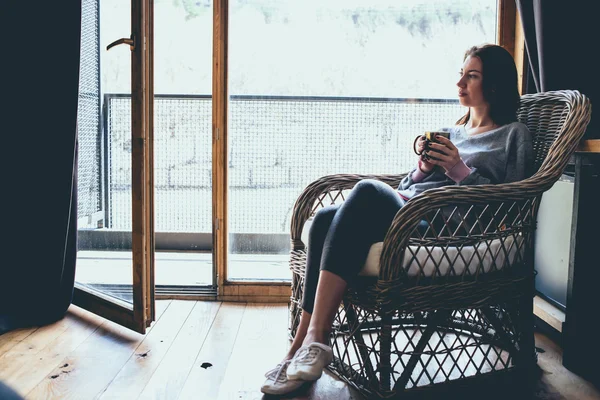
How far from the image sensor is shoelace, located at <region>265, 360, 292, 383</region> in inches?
62.7

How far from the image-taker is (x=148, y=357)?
1861 mm

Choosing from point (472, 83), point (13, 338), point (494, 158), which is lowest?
point (13, 338)

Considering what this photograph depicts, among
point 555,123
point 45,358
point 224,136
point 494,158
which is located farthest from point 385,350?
point 224,136

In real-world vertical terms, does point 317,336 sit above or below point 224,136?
below

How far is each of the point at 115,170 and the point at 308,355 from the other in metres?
1.16

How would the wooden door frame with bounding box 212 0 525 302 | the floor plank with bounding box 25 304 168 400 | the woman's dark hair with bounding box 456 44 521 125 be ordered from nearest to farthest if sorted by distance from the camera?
the floor plank with bounding box 25 304 168 400
the woman's dark hair with bounding box 456 44 521 125
the wooden door frame with bounding box 212 0 525 302

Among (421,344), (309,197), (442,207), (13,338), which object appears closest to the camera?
(442,207)

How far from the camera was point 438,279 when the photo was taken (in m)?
1.55

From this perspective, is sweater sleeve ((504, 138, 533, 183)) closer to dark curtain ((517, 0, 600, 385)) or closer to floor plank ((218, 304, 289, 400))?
dark curtain ((517, 0, 600, 385))

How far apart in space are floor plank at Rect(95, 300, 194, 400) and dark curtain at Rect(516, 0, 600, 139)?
1624mm

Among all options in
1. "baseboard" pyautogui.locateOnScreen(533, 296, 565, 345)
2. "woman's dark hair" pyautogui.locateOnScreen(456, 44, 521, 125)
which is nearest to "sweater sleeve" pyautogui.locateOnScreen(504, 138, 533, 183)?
Answer: "woman's dark hair" pyautogui.locateOnScreen(456, 44, 521, 125)

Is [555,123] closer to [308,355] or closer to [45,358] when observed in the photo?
[308,355]

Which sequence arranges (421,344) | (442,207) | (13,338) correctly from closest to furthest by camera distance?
1. (442,207)
2. (421,344)
3. (13,338)

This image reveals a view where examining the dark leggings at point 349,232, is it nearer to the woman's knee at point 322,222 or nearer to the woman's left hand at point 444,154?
the woman's knee at point 322,222
